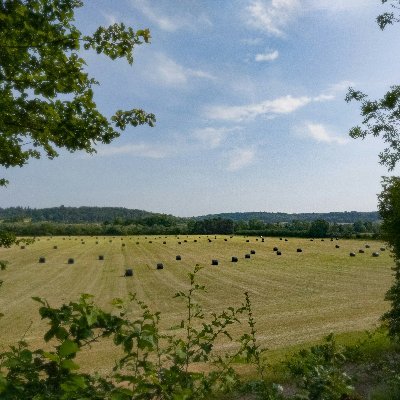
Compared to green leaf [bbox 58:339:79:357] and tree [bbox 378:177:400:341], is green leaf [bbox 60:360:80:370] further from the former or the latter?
tree [bbox 378:177:400:341]

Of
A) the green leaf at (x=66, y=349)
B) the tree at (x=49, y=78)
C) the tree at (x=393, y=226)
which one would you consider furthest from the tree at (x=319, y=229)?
the green leaf at (x=66, y=349)

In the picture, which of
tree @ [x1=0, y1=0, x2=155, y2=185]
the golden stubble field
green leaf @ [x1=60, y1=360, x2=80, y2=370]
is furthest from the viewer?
the golden stubble field

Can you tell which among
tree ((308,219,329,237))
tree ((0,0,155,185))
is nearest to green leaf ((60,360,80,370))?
tree ((0,0,155,185))

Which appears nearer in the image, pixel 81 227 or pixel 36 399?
pixel 36 399

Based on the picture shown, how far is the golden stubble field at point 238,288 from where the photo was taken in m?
15.8

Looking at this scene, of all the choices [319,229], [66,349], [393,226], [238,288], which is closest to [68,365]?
[66,349]

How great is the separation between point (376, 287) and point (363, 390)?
18.3 metres

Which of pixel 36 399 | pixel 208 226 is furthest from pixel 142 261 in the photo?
pixel 208 226

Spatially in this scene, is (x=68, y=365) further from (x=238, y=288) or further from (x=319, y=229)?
(x=319, y=229)

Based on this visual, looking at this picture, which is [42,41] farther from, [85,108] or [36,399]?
[36,399]

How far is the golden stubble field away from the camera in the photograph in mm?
15781

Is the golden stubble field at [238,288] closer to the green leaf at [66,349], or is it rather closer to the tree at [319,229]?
the green leaf at [66,349]

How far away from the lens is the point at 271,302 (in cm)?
2038

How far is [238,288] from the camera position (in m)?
24.5
